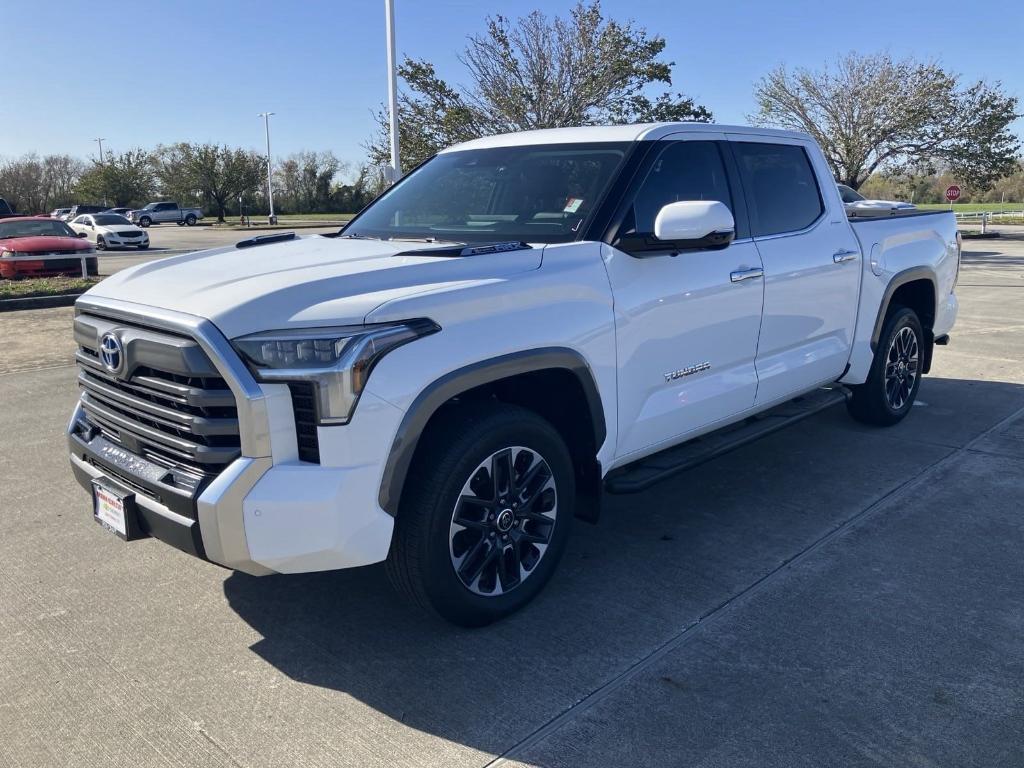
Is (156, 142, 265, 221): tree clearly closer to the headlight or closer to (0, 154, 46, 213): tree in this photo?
(0, 154, 46, 213): tree

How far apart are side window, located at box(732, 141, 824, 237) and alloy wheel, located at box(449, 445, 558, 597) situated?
2010 mm

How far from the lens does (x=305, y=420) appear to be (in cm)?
288

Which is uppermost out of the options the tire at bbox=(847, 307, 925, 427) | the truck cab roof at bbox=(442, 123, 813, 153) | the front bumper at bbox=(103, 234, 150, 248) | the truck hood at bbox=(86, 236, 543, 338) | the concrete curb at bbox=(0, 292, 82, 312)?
the truck cab roof at bbox=(442, 123, 813, 153)

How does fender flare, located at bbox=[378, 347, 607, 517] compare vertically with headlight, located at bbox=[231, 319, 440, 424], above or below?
below

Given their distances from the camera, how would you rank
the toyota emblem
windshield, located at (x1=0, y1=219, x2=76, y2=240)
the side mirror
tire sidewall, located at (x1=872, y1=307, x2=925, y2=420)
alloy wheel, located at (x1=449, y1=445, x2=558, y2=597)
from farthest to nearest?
windshield, located at (x1=0, y1=219, x2=76, y2=240), tire sidewall, located at (x1=872, y1=307, x2=925, y2=420), the side mirror, alloy wheel, located at (x1=449, y1=445, x2=558, y2=597), the toyota emblem

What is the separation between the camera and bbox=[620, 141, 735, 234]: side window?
400 cm

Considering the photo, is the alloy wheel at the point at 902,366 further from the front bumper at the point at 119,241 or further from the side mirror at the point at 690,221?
the front bumper at the point at 119,241

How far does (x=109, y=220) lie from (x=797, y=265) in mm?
35858

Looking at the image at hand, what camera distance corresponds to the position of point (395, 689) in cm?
309

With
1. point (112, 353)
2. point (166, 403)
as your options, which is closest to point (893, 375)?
point (166, 403)

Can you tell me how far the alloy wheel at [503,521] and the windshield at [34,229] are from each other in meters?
17.5

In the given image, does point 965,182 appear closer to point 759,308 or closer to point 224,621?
point 759,308

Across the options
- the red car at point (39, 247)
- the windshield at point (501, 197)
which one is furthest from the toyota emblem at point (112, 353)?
the red car at point (39, 247)

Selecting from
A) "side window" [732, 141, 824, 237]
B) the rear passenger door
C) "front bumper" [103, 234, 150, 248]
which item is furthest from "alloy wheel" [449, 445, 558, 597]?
"front bumper" [103, 234, 150, 248]
